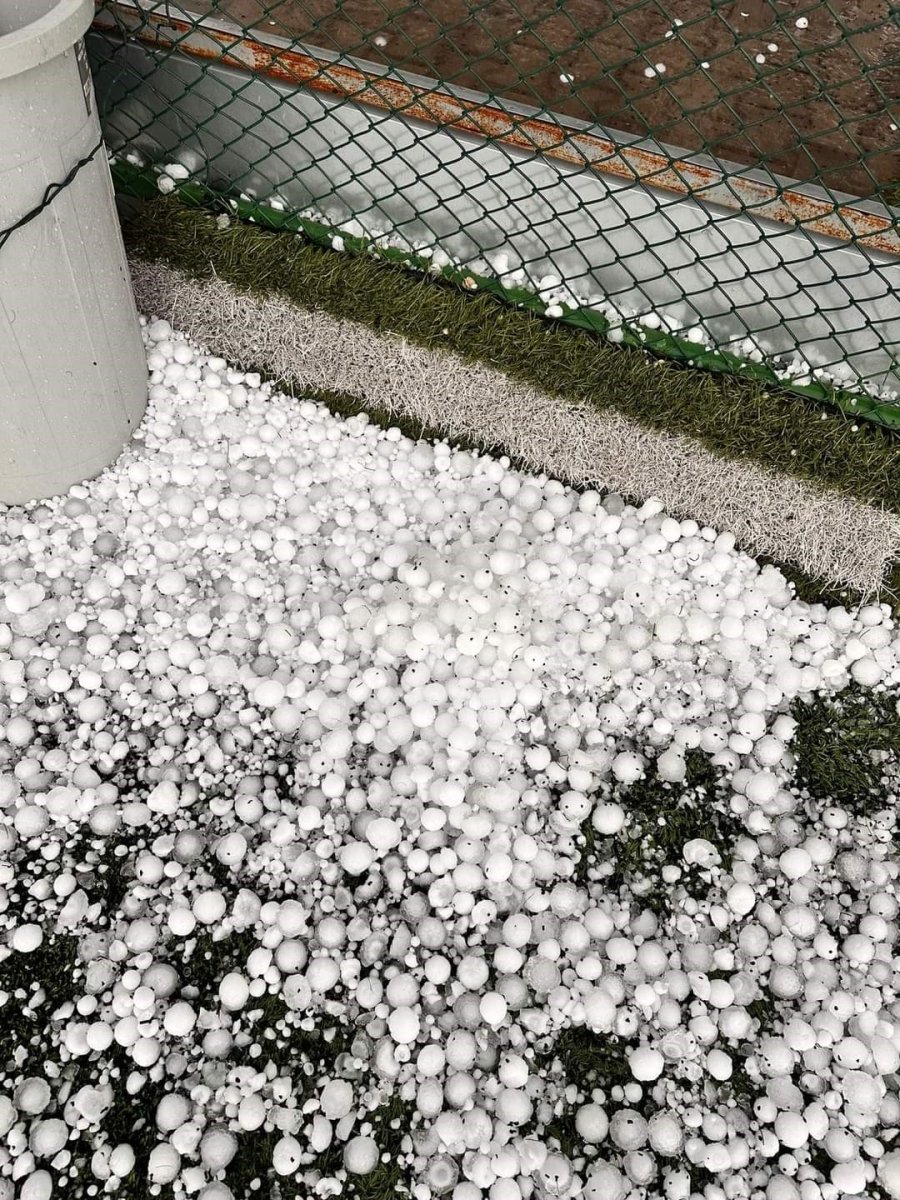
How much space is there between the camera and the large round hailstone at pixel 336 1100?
5.55 ft

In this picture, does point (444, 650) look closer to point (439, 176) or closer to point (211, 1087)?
point (211, 1087)

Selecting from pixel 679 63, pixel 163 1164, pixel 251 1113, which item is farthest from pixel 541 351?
→ pixel 163 1164

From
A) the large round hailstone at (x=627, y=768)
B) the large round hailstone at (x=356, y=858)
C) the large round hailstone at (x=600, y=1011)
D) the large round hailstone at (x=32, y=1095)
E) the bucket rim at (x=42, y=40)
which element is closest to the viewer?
the bucket rim at (x=42, y=40)

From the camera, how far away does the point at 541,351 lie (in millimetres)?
2586

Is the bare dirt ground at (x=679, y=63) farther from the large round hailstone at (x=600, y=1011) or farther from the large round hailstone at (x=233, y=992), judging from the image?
the large round hailstone at (x=233, y=992)

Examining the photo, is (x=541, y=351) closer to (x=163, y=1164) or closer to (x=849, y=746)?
(x=849, y=746)

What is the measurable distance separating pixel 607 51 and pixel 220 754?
2052mm

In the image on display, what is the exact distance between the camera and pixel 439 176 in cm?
256

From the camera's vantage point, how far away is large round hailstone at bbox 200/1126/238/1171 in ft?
5.37

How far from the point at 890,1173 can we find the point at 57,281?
2.33 meters

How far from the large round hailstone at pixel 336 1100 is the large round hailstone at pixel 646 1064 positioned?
0.52 metres

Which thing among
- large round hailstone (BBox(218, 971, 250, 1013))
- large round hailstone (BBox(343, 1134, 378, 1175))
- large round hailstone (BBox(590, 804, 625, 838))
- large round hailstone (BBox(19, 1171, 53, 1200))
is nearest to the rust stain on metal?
large round hailstone (BBox(590, 804, 625, 838))

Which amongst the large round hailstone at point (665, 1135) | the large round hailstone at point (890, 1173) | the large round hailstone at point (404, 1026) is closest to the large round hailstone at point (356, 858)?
the large round hailstone at point (404, 1026)

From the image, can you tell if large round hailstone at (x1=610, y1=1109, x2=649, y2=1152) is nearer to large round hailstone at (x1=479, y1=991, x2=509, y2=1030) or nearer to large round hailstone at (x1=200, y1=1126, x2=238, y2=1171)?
large round hailstone at (x1=479, y1=991, x2=509, y2=1030)
